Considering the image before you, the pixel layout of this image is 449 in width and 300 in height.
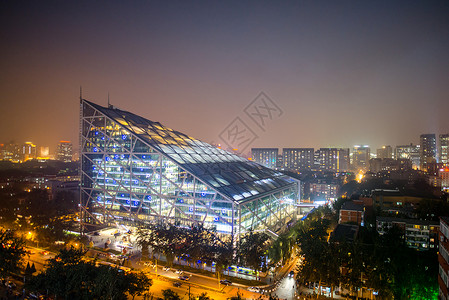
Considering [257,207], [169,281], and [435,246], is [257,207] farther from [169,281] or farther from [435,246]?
[435,246]

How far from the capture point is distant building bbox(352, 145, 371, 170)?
621ft

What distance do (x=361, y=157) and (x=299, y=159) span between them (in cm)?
6460

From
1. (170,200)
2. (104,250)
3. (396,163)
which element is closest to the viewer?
(104,250)

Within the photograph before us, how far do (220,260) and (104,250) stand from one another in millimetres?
16377

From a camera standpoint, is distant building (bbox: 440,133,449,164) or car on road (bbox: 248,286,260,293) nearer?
car on road (bbox: 248,286,260,293)

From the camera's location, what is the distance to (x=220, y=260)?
28031 millimetres

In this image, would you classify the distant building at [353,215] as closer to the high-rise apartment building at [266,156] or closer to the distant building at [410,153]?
the high-rise apartment building at [266,156]

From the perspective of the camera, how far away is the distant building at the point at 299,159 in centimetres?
15345

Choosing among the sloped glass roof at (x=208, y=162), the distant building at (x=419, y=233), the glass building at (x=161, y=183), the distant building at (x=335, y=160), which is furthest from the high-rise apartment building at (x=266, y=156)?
the distant building at (x=419, y=233)

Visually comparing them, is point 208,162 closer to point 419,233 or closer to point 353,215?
point 353,215

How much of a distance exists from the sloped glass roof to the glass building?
161 mm

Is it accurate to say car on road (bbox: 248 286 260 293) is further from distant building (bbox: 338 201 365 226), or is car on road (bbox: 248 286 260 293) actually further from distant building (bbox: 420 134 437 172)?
distant building (bbox: 420 134 437 172)

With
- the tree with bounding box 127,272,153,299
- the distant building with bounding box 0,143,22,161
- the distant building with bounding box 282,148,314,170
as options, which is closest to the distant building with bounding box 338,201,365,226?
the tree with bounding box 127,272,153,299

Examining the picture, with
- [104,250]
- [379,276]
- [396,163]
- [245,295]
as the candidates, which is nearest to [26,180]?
[104,250]
